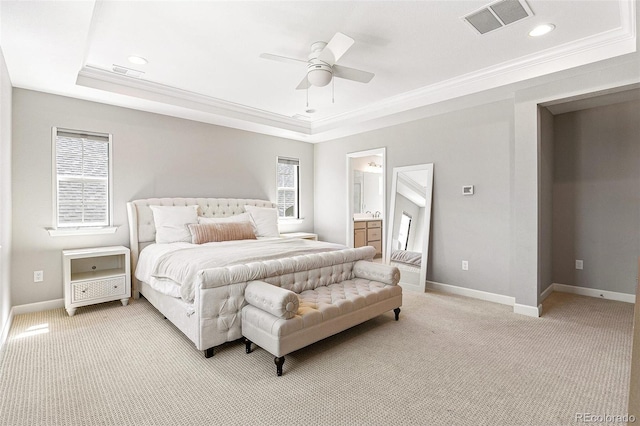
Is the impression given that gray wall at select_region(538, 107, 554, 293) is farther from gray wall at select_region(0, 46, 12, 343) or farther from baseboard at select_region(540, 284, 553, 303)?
gray wall at select_region(0, 46, 12, 343)

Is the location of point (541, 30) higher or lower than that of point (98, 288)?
higher

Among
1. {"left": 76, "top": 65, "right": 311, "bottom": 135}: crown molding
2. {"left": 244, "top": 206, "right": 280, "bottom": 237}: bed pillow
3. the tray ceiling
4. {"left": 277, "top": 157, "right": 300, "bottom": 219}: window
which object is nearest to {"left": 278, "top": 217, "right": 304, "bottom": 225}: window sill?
{"left": 277, "top": 157, "right": 300, "bottom": 219}: window

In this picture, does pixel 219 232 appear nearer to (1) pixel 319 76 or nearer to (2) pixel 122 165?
(2) pixel 122 165

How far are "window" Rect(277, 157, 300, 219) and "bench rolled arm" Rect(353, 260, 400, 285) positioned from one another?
9.16 ft

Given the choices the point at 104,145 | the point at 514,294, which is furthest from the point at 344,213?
the point at 104,145

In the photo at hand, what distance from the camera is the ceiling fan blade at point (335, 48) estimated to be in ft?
8.18

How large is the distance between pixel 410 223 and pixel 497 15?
2.88m

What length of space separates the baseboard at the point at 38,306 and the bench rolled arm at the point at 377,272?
11.3ft

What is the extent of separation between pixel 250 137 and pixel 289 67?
226 cm

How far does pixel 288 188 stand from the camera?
6.20m

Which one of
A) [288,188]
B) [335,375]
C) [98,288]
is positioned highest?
[288,188]

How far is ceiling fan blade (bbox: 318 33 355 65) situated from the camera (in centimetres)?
249

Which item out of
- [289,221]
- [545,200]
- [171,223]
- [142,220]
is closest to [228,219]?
[171,223]

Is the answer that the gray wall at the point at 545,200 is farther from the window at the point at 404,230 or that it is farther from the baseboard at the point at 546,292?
the window at the point at 404,230
